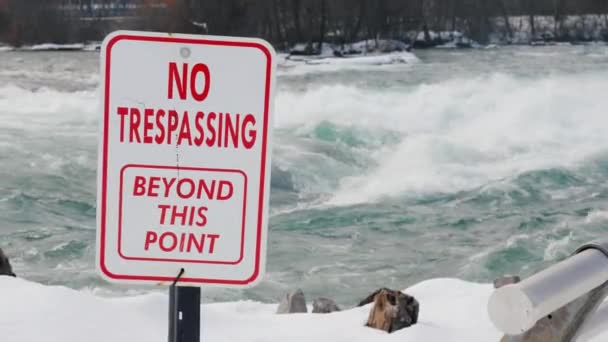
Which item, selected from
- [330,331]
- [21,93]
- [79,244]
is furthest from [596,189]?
[21,93]

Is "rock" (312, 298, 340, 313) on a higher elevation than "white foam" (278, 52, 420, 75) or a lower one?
higher

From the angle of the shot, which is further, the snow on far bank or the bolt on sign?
the snow on far bank

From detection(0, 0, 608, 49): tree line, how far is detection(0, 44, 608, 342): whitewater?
0.80m

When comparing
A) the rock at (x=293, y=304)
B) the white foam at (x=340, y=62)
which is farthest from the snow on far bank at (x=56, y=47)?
the rock at (x=293, y=304)

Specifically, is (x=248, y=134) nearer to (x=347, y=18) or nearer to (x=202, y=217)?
(x=202, y=217)

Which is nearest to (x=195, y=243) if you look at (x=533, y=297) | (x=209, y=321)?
(x=533, y=297)

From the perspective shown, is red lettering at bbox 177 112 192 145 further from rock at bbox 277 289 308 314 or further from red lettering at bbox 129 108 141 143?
rock at bbox 277 289 308 314

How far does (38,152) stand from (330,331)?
21.4 feet

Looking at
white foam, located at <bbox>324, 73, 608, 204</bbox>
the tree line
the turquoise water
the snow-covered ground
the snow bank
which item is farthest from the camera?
the snow bank

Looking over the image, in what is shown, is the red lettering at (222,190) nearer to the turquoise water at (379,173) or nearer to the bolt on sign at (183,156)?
the bolt on sign at (183,156)

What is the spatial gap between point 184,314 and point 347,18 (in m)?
15.1

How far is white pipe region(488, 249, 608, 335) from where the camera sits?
71 centimetres

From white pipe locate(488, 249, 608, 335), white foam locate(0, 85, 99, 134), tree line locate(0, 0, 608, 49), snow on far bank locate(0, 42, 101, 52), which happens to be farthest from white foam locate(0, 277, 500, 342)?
snow on far bank locate(0, 42, 101, 52)

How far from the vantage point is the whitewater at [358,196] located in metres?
2.79
